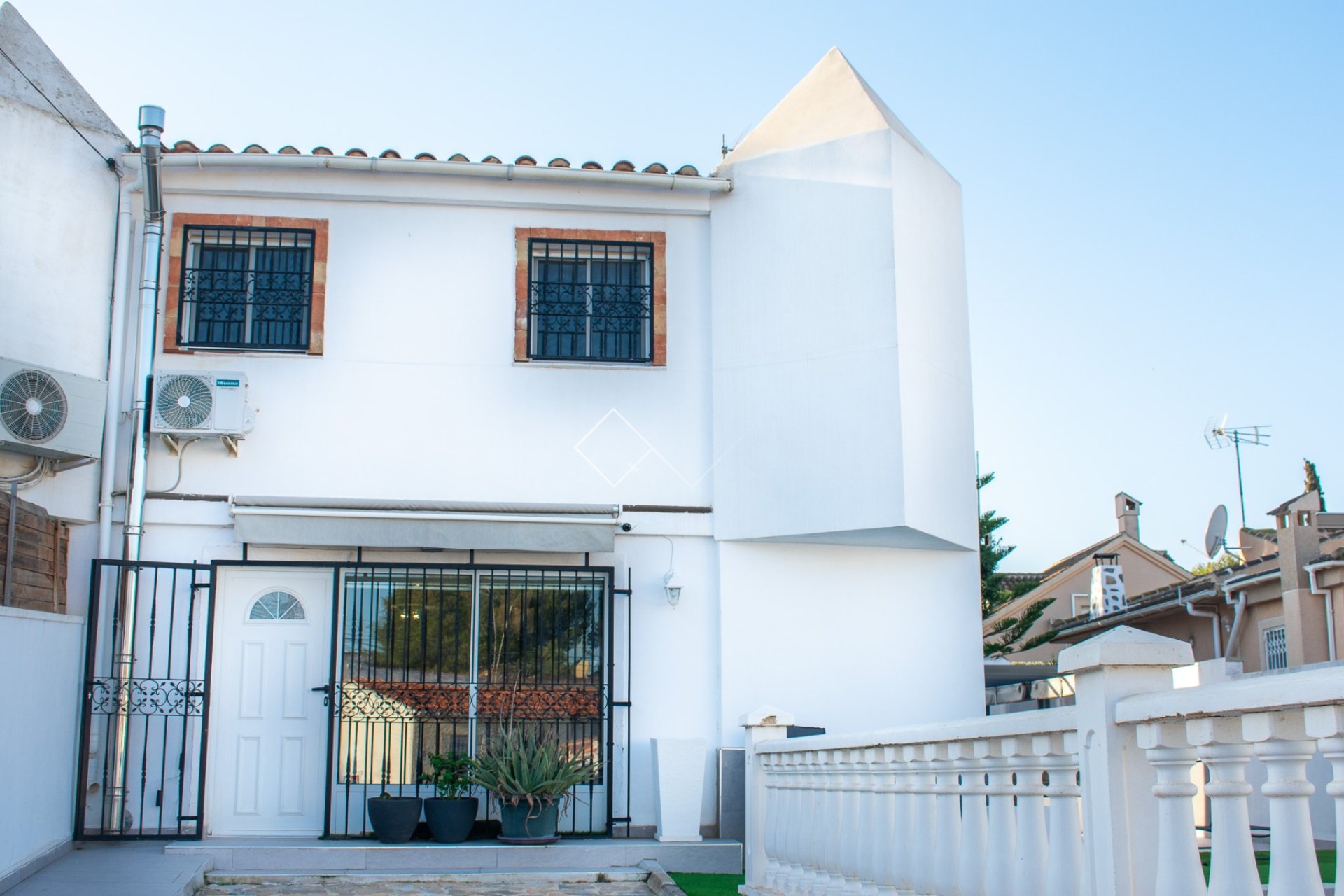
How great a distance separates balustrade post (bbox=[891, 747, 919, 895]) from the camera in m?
5.05

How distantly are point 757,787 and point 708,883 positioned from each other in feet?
4.59

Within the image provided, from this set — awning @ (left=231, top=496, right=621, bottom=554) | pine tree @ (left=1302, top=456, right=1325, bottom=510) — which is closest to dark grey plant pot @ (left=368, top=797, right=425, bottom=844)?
awning @ (left=231, top=496, right=621, bottom=554)

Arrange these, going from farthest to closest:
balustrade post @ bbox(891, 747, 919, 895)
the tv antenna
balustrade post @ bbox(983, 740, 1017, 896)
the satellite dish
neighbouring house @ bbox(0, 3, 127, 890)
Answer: the tv antenna
the satellite dish
neighbouring house @ bbox(0, 3, 127, 890)
balustrade post @ bbox(891, 747, 919, 895)
balustrade post @ bbox(983, 740, 1017, 896)

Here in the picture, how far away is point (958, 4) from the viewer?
10.9 m

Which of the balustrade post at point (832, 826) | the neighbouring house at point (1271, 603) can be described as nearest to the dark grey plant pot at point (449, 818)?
the balustrade post at point (832, 826)

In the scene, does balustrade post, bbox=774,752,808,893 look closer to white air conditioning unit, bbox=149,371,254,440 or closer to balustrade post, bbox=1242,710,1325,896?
balustrade post, bbox=1242,710,1325,896

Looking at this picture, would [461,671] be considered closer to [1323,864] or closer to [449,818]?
[449,818]

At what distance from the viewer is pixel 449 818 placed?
9.98 meters

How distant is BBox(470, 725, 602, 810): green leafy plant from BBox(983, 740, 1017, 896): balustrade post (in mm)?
6056

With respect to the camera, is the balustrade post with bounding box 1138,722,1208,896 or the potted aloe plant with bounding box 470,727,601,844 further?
the potted aloe plant with bounding box 470,727,601,844

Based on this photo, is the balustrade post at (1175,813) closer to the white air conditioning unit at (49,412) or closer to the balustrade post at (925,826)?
the balustrade post at (925,826)

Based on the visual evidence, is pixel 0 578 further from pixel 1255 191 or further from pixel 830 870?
pixel 1255 191

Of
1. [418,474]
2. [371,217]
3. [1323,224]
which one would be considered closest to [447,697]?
[418,474]

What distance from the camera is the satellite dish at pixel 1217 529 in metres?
19.4
